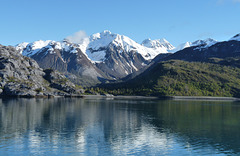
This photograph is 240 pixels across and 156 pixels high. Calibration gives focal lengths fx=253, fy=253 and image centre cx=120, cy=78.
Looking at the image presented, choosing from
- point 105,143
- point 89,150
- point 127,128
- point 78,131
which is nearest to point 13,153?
point 89,150

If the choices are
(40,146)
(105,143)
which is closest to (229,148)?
(105,143)

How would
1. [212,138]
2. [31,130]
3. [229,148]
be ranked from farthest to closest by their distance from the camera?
[31,130], [212,138], [229,148]

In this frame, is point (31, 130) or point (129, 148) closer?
point (129, 148)

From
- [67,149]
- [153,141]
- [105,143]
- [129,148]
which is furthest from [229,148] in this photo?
[67,149]

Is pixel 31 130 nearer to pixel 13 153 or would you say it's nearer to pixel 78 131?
pixel 78 131

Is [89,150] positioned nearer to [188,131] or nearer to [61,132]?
[61,132]

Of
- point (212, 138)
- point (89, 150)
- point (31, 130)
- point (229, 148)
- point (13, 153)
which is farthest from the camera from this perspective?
point (31, 130)

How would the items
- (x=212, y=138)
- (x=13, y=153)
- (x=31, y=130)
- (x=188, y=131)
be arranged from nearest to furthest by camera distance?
(x=13, y=153), (x=212, y=138), (x=31, y=130), (x=188, y=131)

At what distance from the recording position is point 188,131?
87438mm

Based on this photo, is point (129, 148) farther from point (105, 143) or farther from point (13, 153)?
point (13, 153)

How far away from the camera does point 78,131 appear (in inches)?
3228

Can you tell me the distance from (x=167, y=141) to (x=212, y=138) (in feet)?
50.7

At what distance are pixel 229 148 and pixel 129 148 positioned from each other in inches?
1021

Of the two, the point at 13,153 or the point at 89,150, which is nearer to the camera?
the point at 13,153
